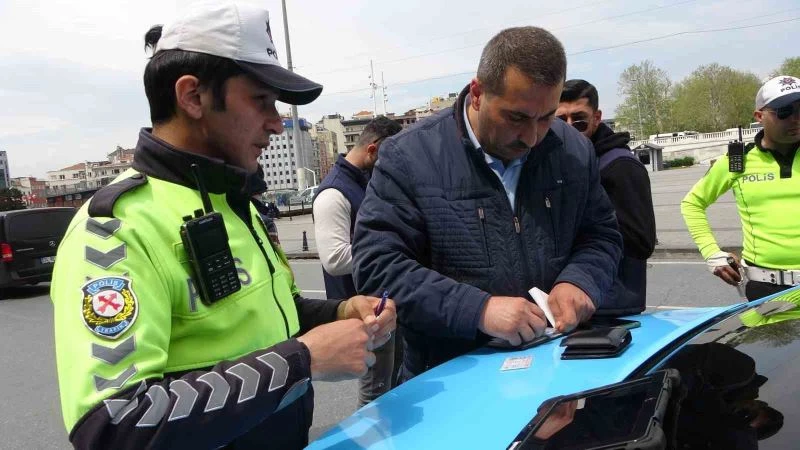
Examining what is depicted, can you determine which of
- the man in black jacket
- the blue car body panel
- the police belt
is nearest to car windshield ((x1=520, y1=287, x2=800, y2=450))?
the blue car body panel

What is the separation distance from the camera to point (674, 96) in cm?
9462

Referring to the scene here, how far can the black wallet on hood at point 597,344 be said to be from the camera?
5.71 feet

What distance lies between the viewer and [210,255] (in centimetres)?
129

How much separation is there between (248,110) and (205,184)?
0.65 feet

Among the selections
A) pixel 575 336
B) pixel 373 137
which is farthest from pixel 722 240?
pixel 575 336

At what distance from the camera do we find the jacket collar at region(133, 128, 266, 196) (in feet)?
4.50

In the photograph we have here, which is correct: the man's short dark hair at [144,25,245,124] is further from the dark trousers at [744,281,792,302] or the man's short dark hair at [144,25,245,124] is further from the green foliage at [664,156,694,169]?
the green foliage at [664,156,694,169]

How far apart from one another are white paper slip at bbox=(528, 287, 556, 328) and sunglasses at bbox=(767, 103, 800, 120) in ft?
6.43

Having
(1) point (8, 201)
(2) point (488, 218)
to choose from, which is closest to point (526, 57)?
(2) point (488, 218)

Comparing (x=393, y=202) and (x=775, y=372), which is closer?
(x=775, y=372)

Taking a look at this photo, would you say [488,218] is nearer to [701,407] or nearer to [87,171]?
[701,407]

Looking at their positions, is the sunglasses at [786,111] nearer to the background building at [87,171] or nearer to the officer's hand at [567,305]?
the officer's hand at [567,305]

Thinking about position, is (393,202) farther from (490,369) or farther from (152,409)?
(152,409)

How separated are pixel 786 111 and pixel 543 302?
78.8 inches
